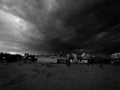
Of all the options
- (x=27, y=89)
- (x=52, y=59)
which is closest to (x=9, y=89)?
(x=27, y=89)

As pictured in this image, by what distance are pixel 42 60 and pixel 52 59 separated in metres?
14.1

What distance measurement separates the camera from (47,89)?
30.2ft

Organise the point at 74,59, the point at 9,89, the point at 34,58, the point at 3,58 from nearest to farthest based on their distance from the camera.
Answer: the point at 9,89 → the point at 3,58 → the point at 74,59 → the point at 34,58

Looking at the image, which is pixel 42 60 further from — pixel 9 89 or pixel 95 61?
pixel 9 89

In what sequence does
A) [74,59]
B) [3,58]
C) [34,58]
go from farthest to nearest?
[34,58]
[74,59]
[3,58]

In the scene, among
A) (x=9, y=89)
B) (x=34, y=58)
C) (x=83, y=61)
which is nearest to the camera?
(x=9, y=89)

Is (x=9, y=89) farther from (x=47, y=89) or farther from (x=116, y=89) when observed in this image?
(x=116, y=89)

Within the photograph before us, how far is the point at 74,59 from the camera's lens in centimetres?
12912

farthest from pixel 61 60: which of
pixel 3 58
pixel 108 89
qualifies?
pixel 108 89

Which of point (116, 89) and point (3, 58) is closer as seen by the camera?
point (116, 89)

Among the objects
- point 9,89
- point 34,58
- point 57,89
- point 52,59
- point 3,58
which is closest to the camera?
point 9,89

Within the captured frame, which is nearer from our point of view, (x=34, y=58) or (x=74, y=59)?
(x=74, y=59)

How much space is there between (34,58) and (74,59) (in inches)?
2605

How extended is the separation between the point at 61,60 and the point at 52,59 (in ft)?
41.2
